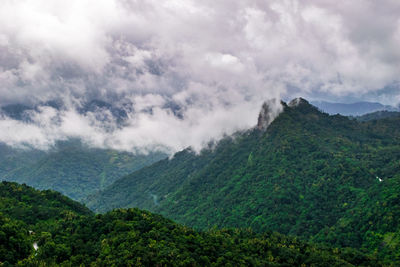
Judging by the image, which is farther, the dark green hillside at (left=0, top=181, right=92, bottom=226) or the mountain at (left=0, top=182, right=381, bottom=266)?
the dark green hillside at (left=0, top=181, right=92, bottom=226)

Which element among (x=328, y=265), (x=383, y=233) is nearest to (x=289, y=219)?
(x=383, y=233)

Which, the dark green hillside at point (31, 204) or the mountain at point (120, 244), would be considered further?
the dark green hillside at point (31, 204)

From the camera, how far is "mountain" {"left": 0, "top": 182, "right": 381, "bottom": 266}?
7531 cm

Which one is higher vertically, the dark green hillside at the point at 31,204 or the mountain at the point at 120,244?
the dark green hillside at the point at 31,204

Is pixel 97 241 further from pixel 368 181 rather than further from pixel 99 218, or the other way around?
pixel 368 181

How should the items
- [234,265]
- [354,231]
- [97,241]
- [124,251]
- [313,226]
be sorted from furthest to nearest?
[313,226] < [354,231] < [97,241] < [234,265] < [124,251]

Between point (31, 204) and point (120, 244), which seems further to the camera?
point (31, 204)

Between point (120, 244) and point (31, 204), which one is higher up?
point (31, 204)

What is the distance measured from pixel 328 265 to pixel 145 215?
57847 millimetres

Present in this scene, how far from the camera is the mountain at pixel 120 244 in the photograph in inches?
2965

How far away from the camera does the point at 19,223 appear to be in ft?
307

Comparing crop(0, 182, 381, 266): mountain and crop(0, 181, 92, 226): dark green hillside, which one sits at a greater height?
crop(0, 181, 92, 226): dark green hillside

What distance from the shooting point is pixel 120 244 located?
81.8m

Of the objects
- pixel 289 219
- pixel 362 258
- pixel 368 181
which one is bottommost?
pixel 362 258
